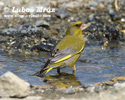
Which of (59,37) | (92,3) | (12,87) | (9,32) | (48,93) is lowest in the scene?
(48,93)

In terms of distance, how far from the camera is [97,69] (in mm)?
6570

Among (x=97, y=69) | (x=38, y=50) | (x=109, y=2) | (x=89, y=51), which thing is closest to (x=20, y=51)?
(x=38, y=50)

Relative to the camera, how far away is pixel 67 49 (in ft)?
21.2

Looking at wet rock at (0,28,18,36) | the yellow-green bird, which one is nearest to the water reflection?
the yellow-green bird

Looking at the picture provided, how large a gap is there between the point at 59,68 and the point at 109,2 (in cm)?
665

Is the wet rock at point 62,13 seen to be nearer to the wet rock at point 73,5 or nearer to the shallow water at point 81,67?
the wet rock at point 73,5

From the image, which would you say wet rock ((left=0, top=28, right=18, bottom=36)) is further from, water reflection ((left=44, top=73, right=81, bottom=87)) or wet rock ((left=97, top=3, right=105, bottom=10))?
wet rock ((left=97, top=3, right=105, bottom=10))

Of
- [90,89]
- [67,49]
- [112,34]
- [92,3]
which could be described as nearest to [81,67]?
[67,49]

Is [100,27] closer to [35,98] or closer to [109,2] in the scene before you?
[109,2]

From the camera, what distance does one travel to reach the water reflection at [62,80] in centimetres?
561

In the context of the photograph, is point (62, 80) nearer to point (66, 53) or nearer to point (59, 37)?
point (66, 53)

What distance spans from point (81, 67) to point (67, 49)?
62 centimetres

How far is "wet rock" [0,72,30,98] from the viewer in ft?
14.0

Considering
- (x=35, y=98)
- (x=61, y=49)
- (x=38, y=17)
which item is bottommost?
(x=35, y=98)
